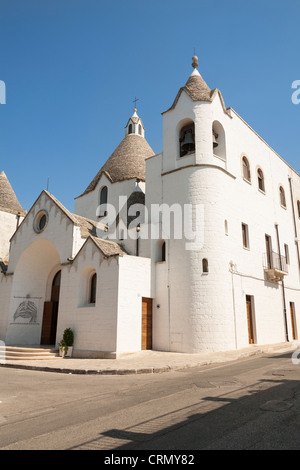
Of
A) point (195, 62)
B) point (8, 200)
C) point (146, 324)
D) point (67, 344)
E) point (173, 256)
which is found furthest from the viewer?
point (8, 200)

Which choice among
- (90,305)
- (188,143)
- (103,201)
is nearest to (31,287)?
(90,305)

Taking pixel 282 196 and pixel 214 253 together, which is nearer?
pixel 214 253

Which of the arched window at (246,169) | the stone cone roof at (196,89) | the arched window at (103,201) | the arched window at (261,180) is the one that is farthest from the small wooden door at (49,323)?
the arched window at (261,180)

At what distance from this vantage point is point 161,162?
68.3 ft

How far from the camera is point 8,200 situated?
2622cm

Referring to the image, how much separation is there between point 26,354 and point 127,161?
54.9ft

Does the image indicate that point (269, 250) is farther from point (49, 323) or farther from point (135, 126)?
point (135, 126)

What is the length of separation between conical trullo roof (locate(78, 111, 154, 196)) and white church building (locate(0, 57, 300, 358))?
4.14ft

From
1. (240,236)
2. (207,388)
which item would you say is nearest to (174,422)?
(207,388)

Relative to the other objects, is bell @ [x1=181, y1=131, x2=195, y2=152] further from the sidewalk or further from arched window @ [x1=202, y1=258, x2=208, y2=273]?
the sidewalk

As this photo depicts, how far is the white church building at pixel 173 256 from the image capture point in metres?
16.8

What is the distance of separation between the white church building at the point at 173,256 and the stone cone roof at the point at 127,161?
4.13ft

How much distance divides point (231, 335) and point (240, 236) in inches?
234
